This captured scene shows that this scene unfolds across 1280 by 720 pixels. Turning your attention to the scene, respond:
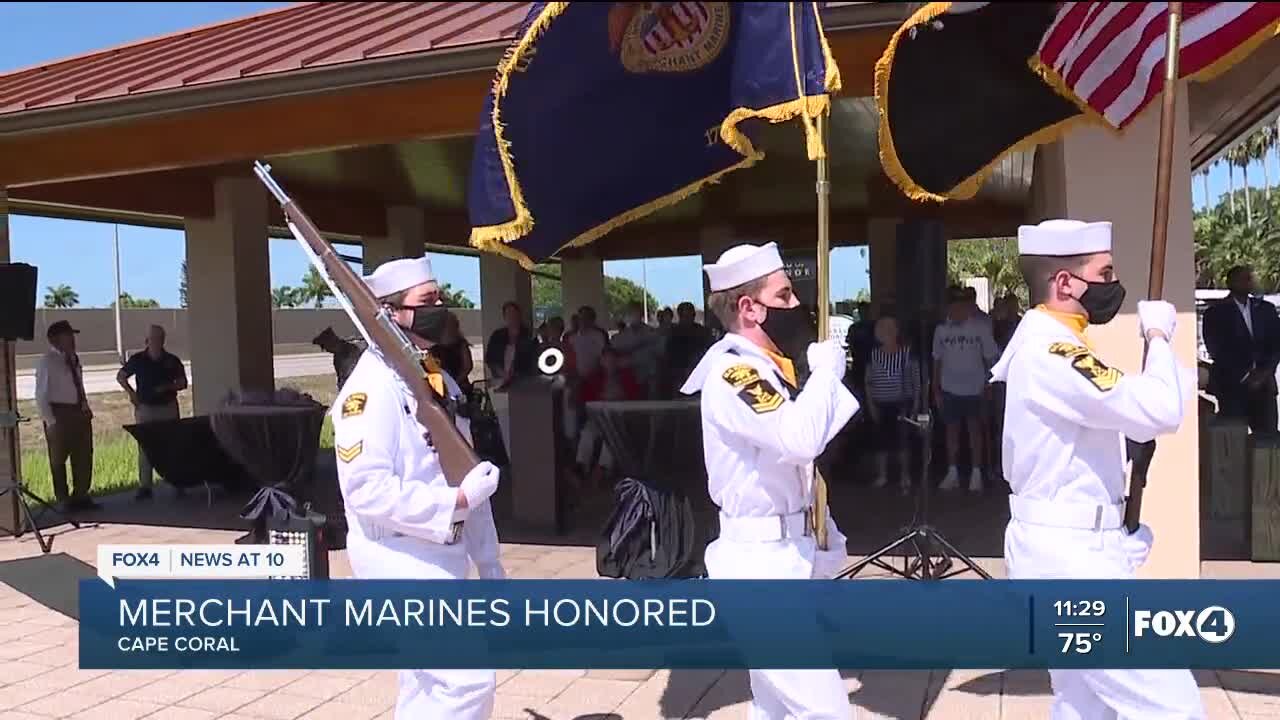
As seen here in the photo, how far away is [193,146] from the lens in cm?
714

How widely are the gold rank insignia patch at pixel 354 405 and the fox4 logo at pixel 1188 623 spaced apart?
2295 mm

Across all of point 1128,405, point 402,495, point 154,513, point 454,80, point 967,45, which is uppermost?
point 454,80

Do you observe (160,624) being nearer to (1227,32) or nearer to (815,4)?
(815,4)

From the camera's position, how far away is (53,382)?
884cm

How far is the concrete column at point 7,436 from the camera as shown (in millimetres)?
7762

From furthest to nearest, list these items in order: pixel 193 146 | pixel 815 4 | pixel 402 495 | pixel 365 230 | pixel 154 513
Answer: pixel 365 230 < pixel 154 513 < pixel 193 146 < pixel 815 4 < pixel 402 495

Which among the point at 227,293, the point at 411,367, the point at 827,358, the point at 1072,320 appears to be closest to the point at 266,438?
the point at 227,293

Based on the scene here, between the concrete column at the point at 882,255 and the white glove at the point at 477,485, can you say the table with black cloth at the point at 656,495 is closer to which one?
the white glove at the point at 477,485

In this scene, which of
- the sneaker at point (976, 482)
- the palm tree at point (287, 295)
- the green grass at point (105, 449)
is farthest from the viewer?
the palm tree at point (287, 295)

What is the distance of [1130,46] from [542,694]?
3.42m

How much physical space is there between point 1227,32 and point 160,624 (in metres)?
4.14

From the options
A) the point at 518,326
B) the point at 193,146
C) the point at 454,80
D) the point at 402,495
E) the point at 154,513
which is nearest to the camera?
the point at 402,495

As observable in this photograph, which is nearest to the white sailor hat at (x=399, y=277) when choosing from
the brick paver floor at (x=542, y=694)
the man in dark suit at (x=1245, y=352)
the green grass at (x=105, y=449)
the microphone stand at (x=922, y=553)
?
the brick paver floor at (x=542, y=694)

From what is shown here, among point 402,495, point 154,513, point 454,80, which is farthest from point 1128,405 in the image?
point 154,513
